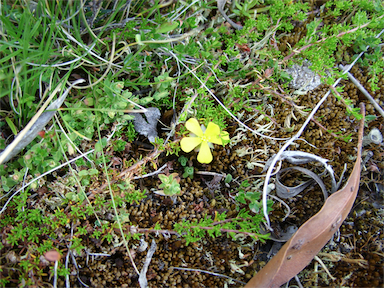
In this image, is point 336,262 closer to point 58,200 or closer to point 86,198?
point 86,198

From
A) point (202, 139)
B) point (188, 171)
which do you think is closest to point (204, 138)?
point (202, 139)

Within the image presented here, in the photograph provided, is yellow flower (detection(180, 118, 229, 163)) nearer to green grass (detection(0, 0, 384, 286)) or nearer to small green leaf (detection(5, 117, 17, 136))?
green grass (detection(0, 0, 384, 286))

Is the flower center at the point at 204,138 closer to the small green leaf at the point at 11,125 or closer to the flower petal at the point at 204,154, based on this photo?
the flower petal at the point at 204,154

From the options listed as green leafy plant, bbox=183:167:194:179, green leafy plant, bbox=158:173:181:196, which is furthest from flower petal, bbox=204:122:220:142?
green leafy plant, bbox=158:173:181:196

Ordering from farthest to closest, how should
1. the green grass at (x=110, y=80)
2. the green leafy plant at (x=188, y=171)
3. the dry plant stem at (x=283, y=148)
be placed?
the green leafy plant at (x=188, y=171), the dry plant stem at (x=283, y=148), the green grass at (x=110, y=80)

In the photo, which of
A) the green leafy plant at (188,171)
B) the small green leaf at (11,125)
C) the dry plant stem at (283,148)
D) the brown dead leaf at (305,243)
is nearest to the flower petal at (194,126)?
the green leafy plant at (188,171)

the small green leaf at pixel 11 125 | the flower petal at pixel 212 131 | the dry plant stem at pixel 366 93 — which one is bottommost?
the flower petal at pixel 212 131
